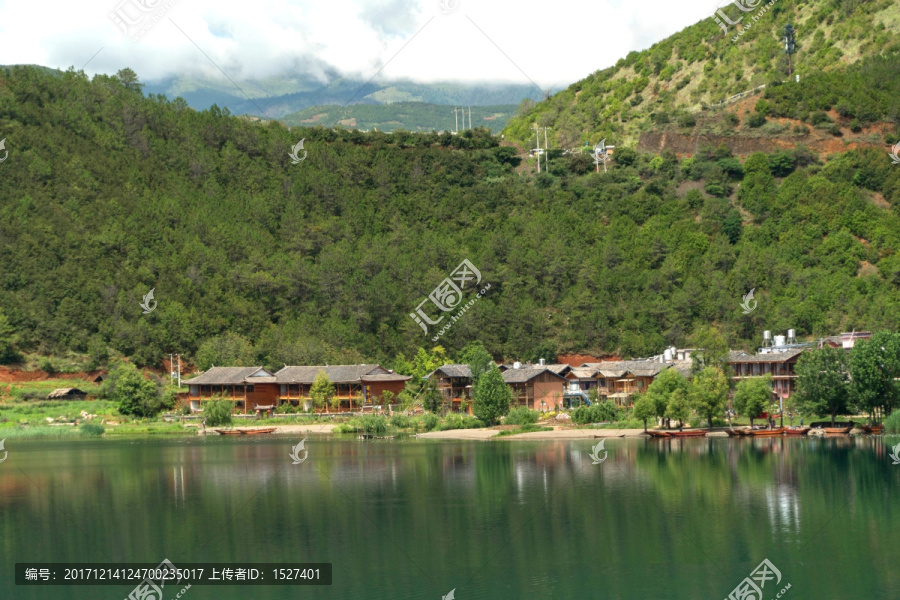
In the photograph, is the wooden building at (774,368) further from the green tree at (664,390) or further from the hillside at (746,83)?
the hillside at (746,83)

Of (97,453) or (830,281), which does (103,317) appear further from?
(830,281)

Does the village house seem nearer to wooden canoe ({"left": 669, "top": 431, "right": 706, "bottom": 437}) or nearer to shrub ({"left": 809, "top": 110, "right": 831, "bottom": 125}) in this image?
wooden canoe ({"left": 669, "top": 431, "right": 706, "bottom": 437})

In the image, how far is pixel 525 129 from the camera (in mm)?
172250

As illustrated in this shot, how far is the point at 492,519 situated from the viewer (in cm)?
3512

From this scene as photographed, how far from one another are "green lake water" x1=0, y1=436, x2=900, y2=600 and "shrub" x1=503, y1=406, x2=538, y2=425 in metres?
17.7

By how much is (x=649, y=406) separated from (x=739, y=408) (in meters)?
6.16

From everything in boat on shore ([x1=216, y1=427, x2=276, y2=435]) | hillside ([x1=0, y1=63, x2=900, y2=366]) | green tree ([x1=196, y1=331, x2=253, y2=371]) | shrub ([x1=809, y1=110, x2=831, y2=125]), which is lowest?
boat on shore ([x1=216, y1=427, x2=276, y2=435])

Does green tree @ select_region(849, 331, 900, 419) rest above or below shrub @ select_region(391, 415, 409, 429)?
above

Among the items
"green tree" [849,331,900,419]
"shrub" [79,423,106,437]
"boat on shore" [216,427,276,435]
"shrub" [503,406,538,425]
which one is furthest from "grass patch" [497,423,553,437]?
"shrub" [79,423,106,437]

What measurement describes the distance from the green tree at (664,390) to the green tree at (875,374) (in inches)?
408

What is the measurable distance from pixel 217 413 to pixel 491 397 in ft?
78.6

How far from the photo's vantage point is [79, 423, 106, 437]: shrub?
74562 millimetres

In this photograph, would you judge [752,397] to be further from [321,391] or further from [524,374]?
[321,391]

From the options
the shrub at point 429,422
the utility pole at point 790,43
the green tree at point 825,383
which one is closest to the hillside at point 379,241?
the shrub at point 429,422
